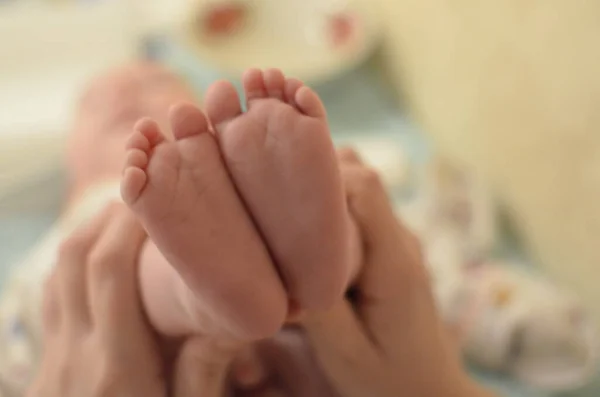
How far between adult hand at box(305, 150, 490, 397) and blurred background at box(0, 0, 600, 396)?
30cm

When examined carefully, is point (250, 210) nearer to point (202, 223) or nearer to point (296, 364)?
point (202, 223)

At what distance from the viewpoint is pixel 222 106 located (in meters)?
0.54

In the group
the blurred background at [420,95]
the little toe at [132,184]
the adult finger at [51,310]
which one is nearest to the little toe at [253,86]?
the little toe at [132,184]

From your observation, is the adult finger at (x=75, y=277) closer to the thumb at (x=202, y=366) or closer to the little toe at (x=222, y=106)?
the thumb at (x=202, y=366)

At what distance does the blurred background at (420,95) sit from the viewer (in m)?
0.97

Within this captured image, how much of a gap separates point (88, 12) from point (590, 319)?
1.30 metres

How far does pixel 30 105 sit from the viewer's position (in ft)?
4.48

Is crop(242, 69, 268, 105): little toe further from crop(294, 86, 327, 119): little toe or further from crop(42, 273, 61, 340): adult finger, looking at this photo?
crop(42, 273, 61, 340): adult finger

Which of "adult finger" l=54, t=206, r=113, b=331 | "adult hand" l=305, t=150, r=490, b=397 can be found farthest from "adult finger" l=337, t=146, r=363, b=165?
"adult finger" l=54, t=206, r=113, b=331

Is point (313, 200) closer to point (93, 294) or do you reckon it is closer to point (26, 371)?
point (93, 294)

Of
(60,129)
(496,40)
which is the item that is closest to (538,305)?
(496,40)

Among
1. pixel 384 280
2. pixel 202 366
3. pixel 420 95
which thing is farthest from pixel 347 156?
pixel 420 95

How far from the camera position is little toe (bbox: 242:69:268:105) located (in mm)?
542

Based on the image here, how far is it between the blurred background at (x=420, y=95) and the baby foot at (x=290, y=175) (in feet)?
1.50
